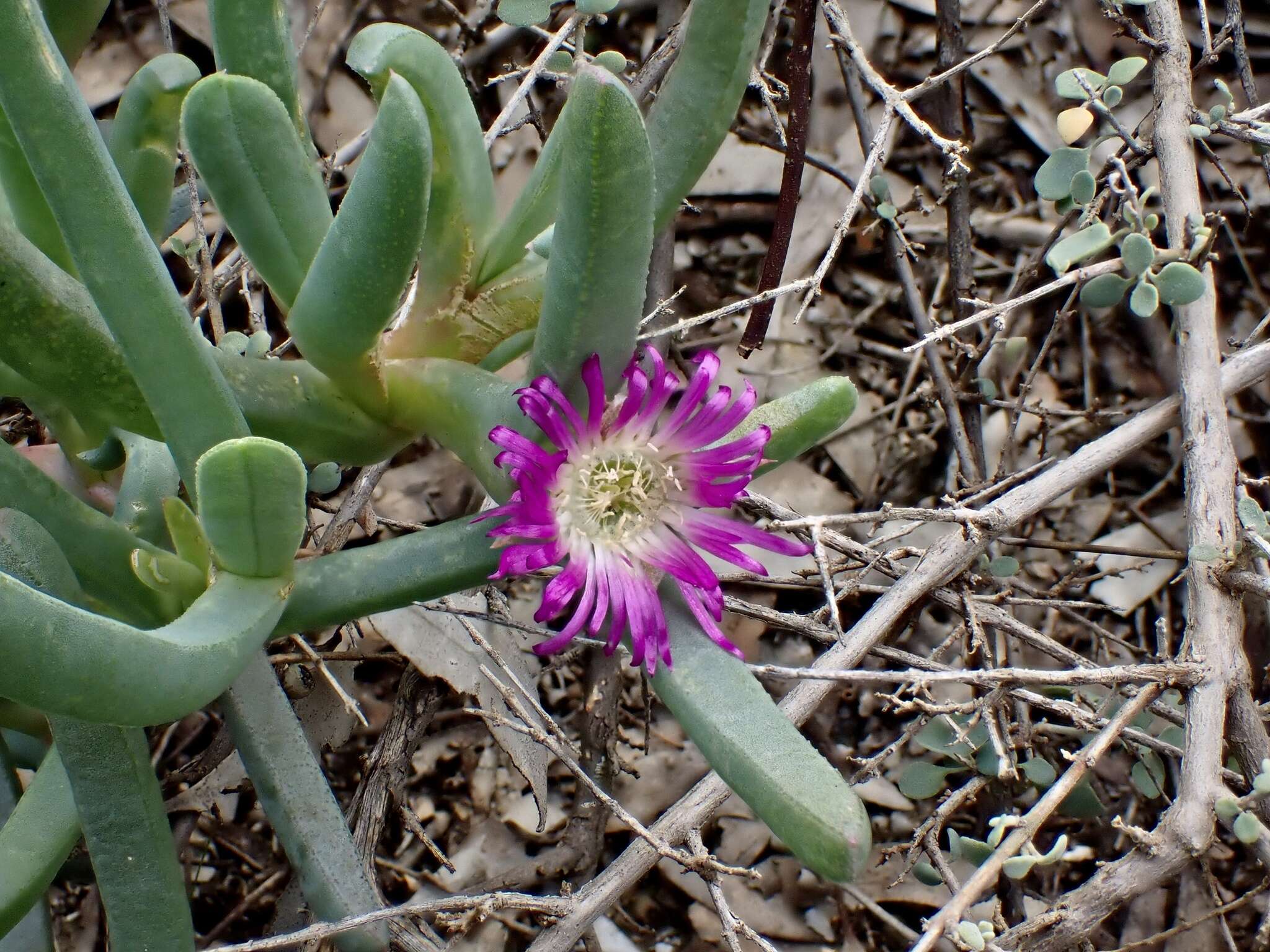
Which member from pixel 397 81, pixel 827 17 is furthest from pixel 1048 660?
pixel 397 81

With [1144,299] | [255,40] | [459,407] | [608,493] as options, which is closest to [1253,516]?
[1144,299]

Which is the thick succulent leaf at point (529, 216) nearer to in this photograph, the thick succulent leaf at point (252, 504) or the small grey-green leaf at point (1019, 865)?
the thick succulent leaf at point (252, 504)

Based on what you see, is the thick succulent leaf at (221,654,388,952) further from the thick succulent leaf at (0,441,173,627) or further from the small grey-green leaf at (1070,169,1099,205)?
the small grey-green leaf at (1070,169,1099,205)

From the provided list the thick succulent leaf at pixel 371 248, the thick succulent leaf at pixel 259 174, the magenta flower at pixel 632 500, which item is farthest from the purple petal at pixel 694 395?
the thick succulent leaf at pixel 259 174

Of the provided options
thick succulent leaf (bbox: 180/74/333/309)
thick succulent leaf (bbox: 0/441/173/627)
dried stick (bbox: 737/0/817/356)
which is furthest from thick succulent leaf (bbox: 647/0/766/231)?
thick succulent leaf (bbox: 0/441/173/627)

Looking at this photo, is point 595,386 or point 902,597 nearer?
point 595,386

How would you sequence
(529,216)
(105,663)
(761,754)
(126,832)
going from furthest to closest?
1. (529,216)
2. (126,832)
3. (761,754)
4. (105,663)

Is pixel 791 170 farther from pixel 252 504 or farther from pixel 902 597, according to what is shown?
pixel 252 504
